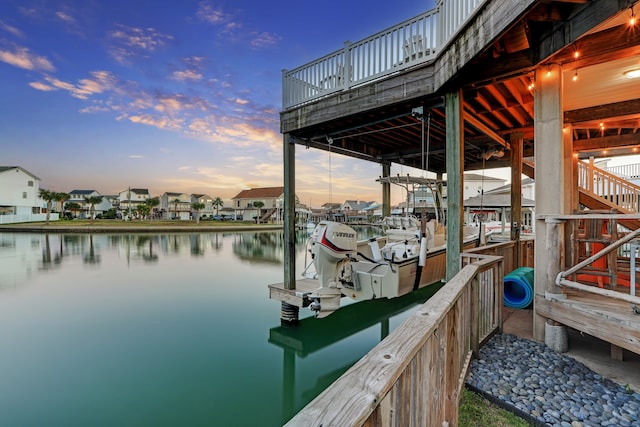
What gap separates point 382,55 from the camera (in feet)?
15.8

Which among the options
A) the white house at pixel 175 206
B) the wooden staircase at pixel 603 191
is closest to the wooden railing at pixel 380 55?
the wooden staircase at pixel 603 191

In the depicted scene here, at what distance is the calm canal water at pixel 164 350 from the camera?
13.1ft

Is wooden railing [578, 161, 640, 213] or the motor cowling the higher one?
wooden railing [578, 161, 640, 213]

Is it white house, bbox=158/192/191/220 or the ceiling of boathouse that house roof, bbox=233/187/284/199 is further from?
the ceiling of boathouse

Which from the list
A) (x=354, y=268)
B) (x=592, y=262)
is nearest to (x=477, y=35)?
(x=592, y=262)

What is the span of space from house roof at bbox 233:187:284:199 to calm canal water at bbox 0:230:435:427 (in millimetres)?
37618

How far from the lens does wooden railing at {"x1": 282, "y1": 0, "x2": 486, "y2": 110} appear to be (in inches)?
154

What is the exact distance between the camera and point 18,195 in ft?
113

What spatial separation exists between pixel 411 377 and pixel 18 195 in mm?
48967

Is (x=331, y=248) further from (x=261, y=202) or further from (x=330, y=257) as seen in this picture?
(x=261, y=202)

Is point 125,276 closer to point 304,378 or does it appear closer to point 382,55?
point 304,378

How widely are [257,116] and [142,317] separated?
1211cm

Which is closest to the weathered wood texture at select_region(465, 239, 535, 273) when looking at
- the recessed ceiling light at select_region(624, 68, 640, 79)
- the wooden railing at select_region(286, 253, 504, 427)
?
the wooden railing at select_region(286, 253, 504, 427)

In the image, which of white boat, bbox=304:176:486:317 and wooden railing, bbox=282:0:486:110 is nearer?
wooden railing, bbox=282:0:486:110
